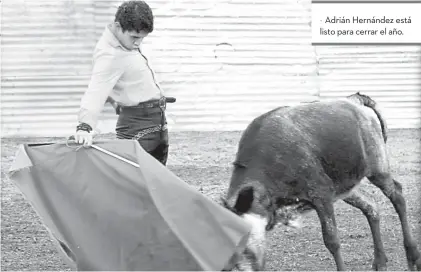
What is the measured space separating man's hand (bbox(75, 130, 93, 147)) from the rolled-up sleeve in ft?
0.37

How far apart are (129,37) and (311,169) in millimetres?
1475

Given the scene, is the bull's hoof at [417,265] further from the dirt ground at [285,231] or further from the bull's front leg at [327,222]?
the bull's front leg at [327,222]

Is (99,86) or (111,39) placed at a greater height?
(111,39)

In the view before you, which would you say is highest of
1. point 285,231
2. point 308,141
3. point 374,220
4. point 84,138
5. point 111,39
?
point 111,39

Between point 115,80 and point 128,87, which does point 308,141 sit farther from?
point 115,80

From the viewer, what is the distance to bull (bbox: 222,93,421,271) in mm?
4672

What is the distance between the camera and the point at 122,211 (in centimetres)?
426

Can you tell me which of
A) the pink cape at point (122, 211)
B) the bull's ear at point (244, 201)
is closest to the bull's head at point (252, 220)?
the bull's ear at point (244, 201)

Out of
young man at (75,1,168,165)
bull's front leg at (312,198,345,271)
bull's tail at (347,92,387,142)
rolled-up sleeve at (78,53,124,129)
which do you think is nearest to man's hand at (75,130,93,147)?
young man at (75,1,168,165)

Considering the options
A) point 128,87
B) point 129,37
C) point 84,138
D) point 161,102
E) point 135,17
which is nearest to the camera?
point 84,138

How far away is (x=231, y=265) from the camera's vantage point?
14.1 feet

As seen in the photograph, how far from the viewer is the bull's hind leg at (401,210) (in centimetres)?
577

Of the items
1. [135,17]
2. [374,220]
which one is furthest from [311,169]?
[135,17]

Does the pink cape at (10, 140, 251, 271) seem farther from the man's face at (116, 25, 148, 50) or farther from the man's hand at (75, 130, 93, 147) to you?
the man's face at (116, 25, 148, 50)
